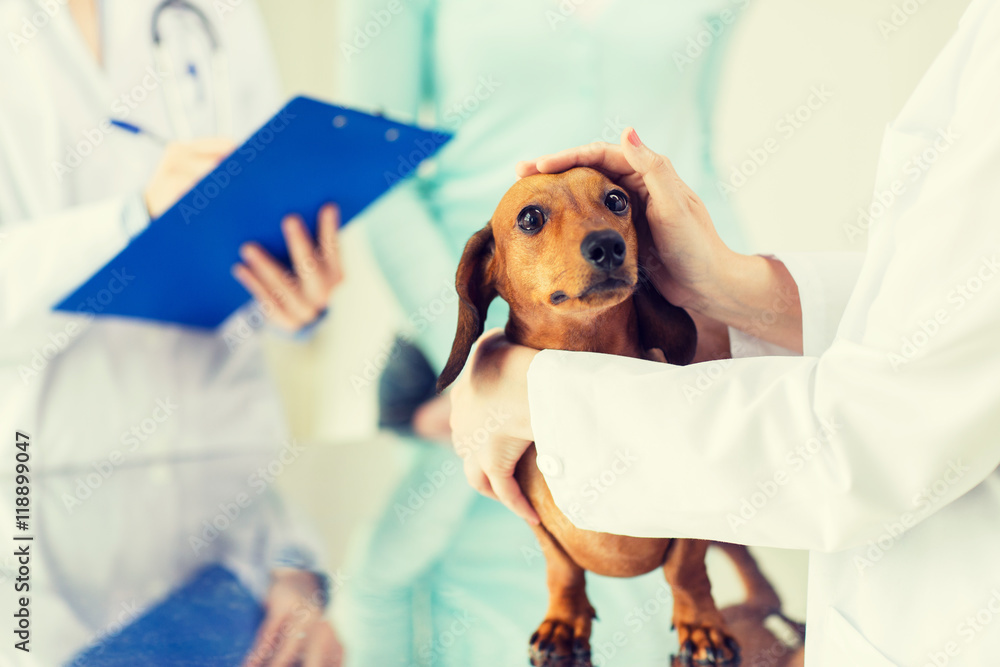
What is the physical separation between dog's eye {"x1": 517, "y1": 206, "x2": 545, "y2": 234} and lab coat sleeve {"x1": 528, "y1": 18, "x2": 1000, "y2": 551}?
0.58 feet

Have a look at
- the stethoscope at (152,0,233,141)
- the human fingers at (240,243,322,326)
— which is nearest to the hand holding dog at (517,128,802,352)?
the human fingers at (240,243,322,326)

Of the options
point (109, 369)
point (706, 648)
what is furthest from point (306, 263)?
point (706, 648)

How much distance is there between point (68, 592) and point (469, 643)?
0.76m

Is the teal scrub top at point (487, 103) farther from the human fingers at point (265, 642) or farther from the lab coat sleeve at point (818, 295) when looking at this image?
the lab coat sleeve at point (818, 295)

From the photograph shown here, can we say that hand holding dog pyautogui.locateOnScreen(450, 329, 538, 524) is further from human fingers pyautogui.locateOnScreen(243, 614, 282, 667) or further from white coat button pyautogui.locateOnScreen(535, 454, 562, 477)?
human fingers pyautogui.locateOnScreen(243, 614, 282, 667)

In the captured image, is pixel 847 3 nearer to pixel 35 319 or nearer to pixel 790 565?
pixel 790 565

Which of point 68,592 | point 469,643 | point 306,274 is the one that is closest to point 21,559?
point 68,592

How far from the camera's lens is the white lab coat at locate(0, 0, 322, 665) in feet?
4.46

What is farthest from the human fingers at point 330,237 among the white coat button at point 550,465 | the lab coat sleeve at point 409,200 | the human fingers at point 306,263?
the white coat button at point 550,465

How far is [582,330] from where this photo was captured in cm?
88

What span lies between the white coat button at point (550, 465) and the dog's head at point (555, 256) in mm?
166

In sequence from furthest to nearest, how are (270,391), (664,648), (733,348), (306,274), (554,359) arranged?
(270,391) → (306,274) → (733,348) → (664,648) → (554,359)

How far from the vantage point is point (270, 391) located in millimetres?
2080

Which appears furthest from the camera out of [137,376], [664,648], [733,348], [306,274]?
[137,376]
